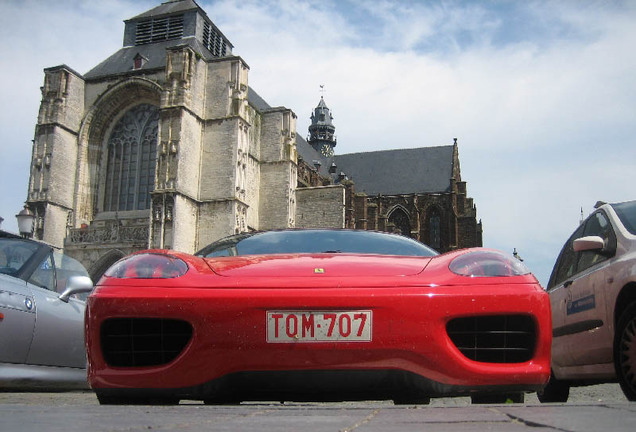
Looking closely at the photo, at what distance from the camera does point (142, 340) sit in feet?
9.02

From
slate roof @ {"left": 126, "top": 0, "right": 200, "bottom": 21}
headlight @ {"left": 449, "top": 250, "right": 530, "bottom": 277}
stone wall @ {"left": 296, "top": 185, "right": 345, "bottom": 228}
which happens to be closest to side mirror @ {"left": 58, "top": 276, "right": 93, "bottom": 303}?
headlight @ {"left": 449, "top": 250, "right": 530, "bottom": 277}

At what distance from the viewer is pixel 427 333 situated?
2652mm

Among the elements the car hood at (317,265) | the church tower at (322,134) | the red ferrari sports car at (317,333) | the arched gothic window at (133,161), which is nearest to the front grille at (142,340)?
the red ferrari sports car at (317,333)

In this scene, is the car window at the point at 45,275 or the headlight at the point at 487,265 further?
the car window at the point at 45,275

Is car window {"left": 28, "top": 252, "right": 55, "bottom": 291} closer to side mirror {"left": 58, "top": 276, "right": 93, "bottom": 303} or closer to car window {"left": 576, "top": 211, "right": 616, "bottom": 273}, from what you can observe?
side mirror {"left": 58, "top": 276, "right": 93, "bottom": 303}

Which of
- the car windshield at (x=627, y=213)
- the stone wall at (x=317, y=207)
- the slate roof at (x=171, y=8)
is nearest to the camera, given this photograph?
the car windshield at (x=627, y=213)

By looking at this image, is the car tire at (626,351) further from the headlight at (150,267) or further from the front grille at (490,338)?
the headlight at (150,267)

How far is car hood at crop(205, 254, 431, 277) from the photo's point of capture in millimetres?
2855

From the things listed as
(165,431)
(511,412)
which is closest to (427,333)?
(511,412)

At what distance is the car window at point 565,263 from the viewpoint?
4.93 m

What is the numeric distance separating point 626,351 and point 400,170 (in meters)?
49.4

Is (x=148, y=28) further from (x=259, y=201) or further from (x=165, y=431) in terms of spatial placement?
(x=165, y=431)

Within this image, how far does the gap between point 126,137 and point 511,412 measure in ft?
101

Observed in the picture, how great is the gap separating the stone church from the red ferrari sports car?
82.0 ft
